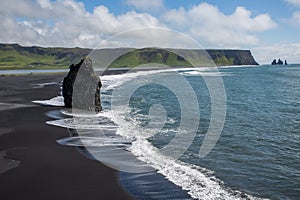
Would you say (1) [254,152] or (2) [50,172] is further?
(1) [254,152]

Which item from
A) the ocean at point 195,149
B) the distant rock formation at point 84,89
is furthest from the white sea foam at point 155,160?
the distant rock formation at point 84,89

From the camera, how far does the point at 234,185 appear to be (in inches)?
559

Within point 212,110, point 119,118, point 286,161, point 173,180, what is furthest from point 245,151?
point 212,110

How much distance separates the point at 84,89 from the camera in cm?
3797

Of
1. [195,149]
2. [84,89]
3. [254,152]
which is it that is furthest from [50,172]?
[84,89]

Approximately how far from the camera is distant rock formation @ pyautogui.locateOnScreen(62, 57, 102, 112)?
3681 cm

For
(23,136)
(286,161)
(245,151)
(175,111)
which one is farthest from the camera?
(175,111)

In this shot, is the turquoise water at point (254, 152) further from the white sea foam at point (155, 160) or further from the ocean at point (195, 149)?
the white sea foam at point (155, 160)

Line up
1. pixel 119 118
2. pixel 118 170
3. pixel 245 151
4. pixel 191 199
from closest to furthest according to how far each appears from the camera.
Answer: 1. pixel 191 199
2. pixel 118 170
3. pixel 245 151
4. pixel 119 118

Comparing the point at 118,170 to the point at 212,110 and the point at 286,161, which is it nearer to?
the point at 286,161

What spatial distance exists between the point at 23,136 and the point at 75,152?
246 inches

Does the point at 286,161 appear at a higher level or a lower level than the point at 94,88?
lower

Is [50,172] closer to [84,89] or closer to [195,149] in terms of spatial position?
[195,149]

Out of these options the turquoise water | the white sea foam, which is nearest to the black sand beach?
the white sea foam
